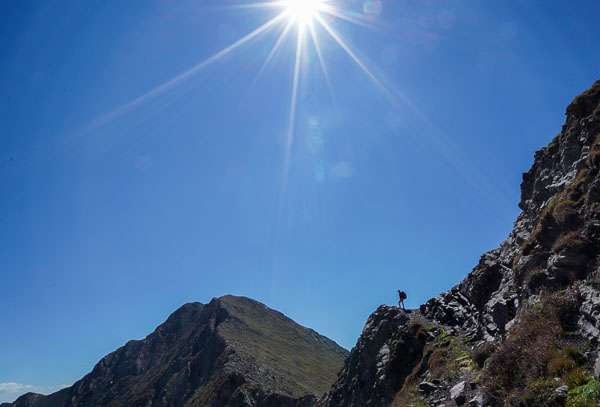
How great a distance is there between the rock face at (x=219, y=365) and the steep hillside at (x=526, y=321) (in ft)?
148

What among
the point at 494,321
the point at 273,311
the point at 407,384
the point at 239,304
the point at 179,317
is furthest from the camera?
the point at 179,317

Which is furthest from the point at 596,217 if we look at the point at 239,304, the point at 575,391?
the point at 239,304

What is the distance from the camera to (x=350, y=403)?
33.0 metres

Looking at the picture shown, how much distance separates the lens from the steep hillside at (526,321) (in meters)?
11.5

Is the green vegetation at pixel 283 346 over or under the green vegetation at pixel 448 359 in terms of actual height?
over

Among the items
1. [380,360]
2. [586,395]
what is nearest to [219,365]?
[380,360]

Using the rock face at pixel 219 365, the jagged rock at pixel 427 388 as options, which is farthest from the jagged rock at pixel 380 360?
the rock face at pixel 219 365

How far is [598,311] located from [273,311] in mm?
157850

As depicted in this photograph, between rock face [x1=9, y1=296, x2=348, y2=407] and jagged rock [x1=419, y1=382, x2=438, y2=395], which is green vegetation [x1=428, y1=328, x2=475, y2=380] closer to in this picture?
jagged rock [x1=419, y1=382, x2=438, y2=395]

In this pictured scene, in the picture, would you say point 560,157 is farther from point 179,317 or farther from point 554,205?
point 179,317

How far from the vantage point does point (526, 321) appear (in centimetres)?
1438

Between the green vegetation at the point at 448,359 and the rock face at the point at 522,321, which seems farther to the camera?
the green vegetation at the point at 448,359

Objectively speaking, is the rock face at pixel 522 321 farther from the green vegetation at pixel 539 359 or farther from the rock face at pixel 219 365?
the rock face at pixel 219 365

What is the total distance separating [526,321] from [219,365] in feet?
283
